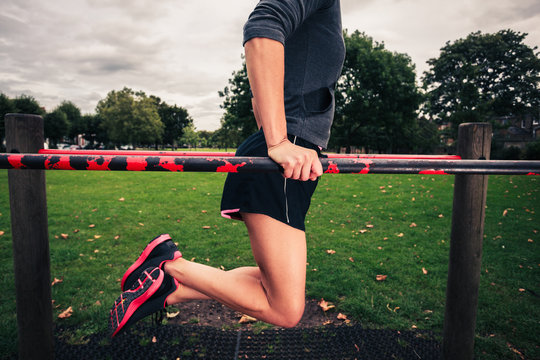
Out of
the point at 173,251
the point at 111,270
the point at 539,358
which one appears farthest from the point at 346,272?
the point at 111,270

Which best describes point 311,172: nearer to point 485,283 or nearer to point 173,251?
point 173,251

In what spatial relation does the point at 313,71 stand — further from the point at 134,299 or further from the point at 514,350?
the point at 514,350

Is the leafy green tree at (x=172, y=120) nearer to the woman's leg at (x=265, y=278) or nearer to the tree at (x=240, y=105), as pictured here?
the tree at (x=240, y=105)

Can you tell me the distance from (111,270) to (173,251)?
2.65 metres

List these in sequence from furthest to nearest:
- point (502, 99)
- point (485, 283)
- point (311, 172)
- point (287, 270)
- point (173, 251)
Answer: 1. point (502, 99)
2. point (485, 283)
3. point (173, 251)
4. point (287, 270)
5. point (311, 172)

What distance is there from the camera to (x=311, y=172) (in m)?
1.21

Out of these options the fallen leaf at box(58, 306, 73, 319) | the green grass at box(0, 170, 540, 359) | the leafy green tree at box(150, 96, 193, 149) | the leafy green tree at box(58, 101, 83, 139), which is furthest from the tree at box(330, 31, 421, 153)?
the leafy green tree at box(58, 101, 83, 139)

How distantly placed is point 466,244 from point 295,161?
149cm

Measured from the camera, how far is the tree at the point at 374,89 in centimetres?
2642

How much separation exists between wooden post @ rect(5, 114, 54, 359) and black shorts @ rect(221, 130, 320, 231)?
1.23 metres

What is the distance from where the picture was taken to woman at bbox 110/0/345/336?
1.19m

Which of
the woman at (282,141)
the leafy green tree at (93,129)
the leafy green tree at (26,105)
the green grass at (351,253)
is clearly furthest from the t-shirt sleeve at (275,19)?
the leafy green tree at (93,129)

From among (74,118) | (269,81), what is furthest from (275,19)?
(74,118)

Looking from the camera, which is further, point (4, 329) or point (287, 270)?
point (4, 329)
